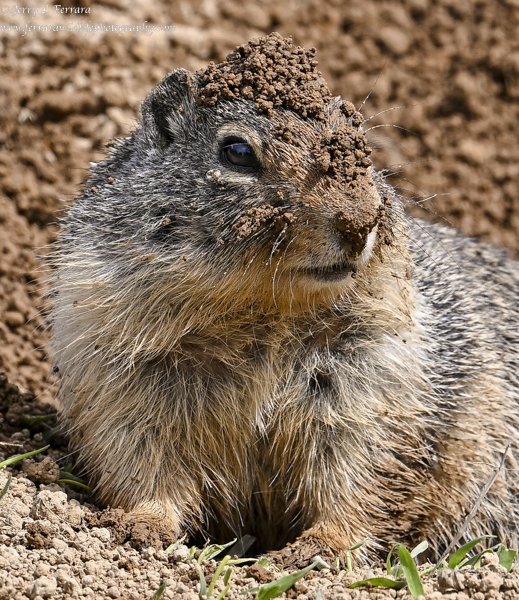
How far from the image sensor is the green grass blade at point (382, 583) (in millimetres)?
3523

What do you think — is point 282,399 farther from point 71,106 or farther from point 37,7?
point 37,7

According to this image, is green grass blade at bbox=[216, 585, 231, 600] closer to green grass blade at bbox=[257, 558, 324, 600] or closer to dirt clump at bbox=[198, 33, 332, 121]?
green grass blade at bbox=[257, 558, 324, 600]

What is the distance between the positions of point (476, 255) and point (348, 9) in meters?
3.90

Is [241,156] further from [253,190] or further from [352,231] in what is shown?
[352,231]

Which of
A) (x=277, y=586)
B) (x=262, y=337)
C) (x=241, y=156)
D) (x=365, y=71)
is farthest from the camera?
(x=365, y=71)

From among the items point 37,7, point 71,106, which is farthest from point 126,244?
point 37,7

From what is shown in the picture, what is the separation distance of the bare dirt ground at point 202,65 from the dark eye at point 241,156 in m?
2.16

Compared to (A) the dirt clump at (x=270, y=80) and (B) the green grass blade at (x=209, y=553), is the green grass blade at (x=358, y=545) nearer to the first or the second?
(B) the green grass blade at (x=209, y=553)

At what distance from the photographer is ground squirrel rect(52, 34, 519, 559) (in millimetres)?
3832

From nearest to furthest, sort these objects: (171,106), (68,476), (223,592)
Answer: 1. (223,592)
2. (171,106)
3. (68,476)

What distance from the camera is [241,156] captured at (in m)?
3.94

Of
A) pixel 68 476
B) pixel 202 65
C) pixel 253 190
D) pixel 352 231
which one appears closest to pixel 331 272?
pixel 352 231

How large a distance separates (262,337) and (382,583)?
4.32 feet

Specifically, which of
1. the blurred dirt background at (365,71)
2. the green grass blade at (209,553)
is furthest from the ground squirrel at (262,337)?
the blurred dirt background at (365,71)
